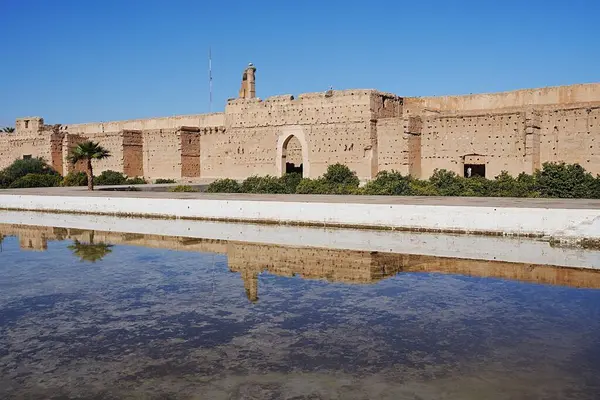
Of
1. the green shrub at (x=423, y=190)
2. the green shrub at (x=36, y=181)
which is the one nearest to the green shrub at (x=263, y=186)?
the green shrub at (x=423, y=190)

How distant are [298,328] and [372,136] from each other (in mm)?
14192

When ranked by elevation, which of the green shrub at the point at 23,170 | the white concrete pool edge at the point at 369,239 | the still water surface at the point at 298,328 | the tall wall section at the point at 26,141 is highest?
the tall wall section at the point at 26,141

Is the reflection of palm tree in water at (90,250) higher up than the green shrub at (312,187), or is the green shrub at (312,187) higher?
the green shrub at (312,187)

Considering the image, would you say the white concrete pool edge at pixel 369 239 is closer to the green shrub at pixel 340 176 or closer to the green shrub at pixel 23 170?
the green shrub at pixel 340 176

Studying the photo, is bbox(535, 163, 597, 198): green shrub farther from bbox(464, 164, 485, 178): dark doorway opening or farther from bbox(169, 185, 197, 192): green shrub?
bbox(169, 185, 197, 192): green shrub

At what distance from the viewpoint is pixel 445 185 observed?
16.6 m

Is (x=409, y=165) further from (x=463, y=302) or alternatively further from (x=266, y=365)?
(x=266, y=365)

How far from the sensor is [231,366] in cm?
503

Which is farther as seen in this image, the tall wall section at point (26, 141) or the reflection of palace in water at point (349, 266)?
the tall wall section at point (26, 141)

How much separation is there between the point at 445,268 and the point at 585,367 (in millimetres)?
3991

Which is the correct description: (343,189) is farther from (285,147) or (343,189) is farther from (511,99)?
(511,99)

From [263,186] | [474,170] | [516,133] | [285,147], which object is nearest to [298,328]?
[263,186]

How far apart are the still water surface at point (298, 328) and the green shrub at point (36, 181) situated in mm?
16847

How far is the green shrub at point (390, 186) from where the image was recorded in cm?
1622
